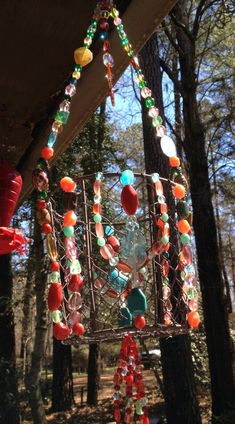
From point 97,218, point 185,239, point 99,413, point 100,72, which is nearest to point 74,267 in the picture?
point 97,218

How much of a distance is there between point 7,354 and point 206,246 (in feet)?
11.3

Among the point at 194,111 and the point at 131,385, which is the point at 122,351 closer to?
the point at 131,385

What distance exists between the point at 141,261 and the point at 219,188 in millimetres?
9338

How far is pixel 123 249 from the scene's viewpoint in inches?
44.6

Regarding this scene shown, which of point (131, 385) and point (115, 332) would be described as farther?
point (131, 385)

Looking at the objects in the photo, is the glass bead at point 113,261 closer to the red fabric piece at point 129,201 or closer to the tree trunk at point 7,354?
Answer: the red fabric piece at point 129,201

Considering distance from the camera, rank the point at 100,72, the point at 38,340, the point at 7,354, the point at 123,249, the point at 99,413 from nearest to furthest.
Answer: the point at 123,249, the point at 100,72, the point at 7,354, the point at 38,340, the point at 99,413

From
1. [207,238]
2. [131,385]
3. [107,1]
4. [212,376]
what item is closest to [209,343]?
[212,376]

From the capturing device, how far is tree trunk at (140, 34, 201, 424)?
5.65m

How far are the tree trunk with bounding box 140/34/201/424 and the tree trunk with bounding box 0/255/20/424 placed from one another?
6.55 feet

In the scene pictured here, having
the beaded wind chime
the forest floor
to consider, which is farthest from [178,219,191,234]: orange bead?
the forest floor

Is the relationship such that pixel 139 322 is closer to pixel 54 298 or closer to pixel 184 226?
pixel 54 298

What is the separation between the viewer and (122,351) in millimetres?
1340

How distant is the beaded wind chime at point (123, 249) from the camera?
1094 mm
